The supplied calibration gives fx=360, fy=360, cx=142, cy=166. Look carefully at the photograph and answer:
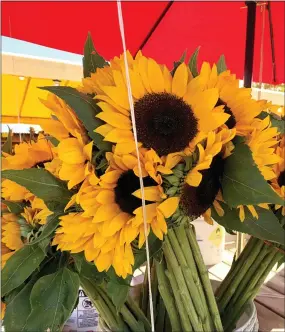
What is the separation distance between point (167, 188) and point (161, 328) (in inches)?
9.2

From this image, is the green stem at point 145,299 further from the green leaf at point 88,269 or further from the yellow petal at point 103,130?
the yellow petal at point 103,130

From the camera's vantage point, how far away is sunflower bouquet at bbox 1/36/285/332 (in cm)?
27

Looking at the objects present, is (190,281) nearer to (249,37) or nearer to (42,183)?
(42,183)

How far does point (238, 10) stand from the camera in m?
1.72

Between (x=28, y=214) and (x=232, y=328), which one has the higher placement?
(x=28, y=214)

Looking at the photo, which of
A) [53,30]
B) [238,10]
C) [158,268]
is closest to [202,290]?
[158,268]

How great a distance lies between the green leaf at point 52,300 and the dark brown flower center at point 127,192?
0.09m

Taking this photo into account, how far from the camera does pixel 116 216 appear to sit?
0.28 metres

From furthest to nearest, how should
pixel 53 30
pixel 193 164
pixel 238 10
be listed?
pixel 238 10, pixel 53 30, pixel 193 164

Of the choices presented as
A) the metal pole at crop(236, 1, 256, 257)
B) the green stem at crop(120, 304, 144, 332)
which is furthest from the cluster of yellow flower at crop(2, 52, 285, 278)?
the metal pole at crop(236, 1, 256, 257)

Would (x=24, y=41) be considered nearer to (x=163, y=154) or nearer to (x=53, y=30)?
(x=53, y=30)

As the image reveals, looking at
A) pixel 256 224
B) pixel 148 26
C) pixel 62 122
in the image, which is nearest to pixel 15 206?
pixel 62 122

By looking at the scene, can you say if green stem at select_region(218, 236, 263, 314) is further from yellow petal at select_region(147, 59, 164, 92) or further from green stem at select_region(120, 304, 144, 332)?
yellow petal at select_region(147, 59, 164, 92)

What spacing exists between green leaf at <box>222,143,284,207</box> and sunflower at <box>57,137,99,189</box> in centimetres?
11
